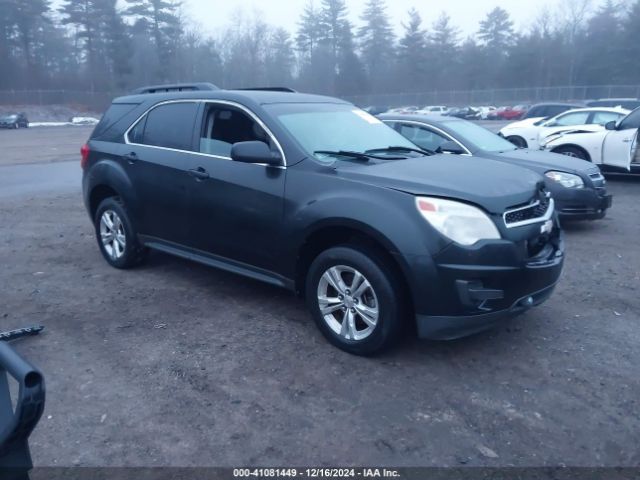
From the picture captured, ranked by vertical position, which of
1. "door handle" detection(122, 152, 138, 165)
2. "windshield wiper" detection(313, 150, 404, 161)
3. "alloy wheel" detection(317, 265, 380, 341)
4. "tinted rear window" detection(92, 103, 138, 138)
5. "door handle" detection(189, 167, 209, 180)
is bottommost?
"alloy wheel" detection(317, 265, 380, 341)

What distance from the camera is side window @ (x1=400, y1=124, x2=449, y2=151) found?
8305 millimetres

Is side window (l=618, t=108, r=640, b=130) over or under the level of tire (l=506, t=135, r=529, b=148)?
over

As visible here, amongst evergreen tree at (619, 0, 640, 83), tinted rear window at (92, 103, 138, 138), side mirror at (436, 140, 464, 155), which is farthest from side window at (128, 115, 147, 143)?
evergreen tree at (619, 0, 640, 83)

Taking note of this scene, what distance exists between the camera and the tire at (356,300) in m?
3.93

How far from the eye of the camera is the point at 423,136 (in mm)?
8492

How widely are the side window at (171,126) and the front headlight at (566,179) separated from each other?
195 inches

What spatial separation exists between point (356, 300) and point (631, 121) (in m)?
9.43

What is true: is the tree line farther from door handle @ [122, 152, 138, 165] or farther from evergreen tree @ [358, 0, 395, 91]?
door handle @ [122, 152, 138, 165]

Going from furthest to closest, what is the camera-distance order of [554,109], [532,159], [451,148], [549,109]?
[549,109], [554,109], [532,159], [451,148]

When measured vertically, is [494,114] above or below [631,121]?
below

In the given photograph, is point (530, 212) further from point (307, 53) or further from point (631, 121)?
point (307, 53)

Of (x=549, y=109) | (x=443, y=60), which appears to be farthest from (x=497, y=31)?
(x=549, y=109)

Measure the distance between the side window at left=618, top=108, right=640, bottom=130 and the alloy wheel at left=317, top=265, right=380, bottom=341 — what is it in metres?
9.27

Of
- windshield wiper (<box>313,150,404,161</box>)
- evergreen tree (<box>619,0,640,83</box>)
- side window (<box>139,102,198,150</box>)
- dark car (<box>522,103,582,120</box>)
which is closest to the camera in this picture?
windshield wiper (<box>313,150,404,161</box>)
